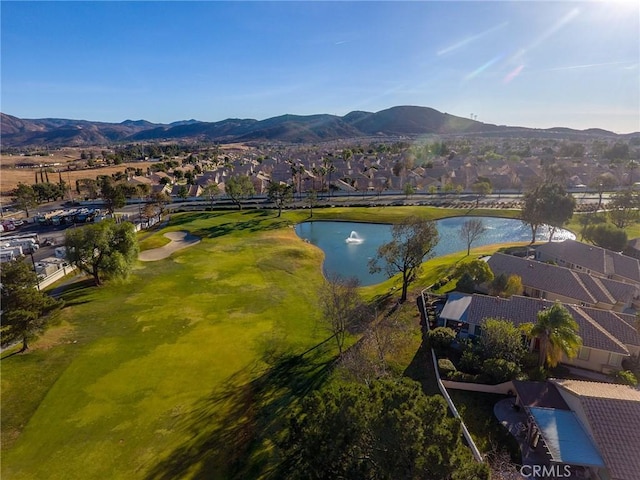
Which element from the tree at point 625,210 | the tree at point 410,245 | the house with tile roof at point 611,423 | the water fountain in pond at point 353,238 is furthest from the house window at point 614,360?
the tree at point 625,210

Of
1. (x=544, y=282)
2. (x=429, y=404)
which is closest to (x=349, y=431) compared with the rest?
(x=429, y=404)

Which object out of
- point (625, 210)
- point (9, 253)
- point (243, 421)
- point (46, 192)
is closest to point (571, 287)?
point (243, 421)

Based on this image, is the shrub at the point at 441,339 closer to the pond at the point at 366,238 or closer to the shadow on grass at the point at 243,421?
the shadow on grass at the point at 243,421

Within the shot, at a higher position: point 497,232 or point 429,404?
point 429,404

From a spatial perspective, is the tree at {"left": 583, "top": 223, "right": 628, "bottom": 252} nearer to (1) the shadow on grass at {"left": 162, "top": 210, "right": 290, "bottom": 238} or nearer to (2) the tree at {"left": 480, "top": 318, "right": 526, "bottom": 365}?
(2) the tree at {"left": 480, "top": 318, "right": 526, "bottom": 365}

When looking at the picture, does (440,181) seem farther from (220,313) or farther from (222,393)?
(222,393)

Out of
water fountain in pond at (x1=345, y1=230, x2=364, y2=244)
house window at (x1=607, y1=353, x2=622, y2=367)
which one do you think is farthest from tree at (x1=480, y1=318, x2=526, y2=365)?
water fountain in pond at (x1=345, y1=230, x2=364, y2=244)
